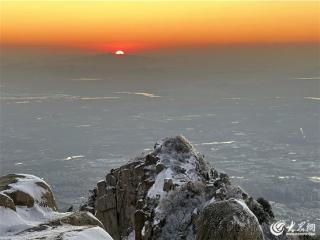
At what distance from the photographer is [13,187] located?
2520cm

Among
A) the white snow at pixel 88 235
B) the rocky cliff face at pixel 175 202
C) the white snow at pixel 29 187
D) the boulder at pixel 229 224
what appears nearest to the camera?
the white snow at pixel 88 235

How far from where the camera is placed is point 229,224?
23078 millimetres

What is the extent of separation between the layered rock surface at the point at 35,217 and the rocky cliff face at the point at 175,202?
20.8ft

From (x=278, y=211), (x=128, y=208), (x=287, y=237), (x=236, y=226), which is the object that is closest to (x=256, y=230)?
(x=236, y=226)

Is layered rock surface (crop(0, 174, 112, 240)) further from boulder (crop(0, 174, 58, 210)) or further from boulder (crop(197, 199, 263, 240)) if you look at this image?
boulder (crop(197, 199, 263, 240))

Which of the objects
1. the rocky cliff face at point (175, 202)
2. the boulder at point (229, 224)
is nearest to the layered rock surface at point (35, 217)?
the boulder at point (229, 224)

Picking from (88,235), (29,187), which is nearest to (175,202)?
(29,187)

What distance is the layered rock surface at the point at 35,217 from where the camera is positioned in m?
20.1

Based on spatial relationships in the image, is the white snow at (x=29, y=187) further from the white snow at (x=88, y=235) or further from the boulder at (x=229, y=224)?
the boulder at (x=229, y=224)

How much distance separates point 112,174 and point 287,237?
2551cm

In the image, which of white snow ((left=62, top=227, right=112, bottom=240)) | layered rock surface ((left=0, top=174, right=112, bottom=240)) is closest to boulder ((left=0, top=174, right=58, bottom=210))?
layered rock surface ((left=0, top=174, right=112, bottom=240))

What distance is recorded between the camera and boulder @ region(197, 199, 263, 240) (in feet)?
75.7

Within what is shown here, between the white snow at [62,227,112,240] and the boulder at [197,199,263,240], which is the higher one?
the white snow at [62,227,112,240]

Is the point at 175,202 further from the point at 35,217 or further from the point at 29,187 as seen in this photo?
the point at 35,217
